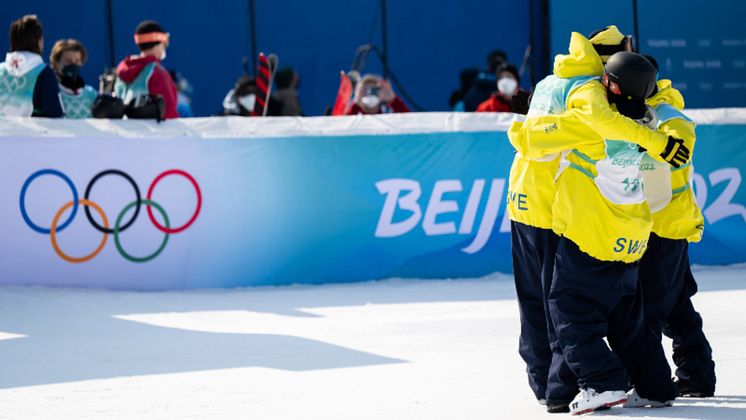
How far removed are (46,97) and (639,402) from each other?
5.62 metres

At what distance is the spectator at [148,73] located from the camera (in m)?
10.2

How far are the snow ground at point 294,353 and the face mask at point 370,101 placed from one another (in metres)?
2.34

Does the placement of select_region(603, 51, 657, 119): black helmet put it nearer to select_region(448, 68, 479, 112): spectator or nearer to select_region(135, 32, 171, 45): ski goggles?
select_region(135, 32, 171, 45): ski goggles

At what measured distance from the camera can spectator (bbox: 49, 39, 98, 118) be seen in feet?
33.9

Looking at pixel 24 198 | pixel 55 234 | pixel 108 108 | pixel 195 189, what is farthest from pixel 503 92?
pixel 24 198

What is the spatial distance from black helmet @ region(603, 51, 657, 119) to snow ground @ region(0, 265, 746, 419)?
4.15ft

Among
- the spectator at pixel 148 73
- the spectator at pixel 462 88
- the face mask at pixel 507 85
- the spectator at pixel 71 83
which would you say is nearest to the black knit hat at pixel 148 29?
the spectator at pixel 148 73

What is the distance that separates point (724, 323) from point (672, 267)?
239 centimetres

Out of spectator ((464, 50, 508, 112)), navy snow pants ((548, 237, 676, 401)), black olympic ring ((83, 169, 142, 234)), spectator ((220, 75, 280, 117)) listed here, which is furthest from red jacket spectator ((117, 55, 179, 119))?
navy snow pants ((548, 237, 676, 401))

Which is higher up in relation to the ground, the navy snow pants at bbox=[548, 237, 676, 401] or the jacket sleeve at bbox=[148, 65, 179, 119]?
the jacket sleeve at bbox=[148, 65, 179, 119]

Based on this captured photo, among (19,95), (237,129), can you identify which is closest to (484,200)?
(237,129)

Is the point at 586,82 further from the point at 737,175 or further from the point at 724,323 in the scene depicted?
the point at 737,175

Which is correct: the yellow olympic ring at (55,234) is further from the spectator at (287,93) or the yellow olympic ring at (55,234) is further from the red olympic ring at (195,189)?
the spectator at (287,93)

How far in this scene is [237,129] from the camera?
32.6 feet
